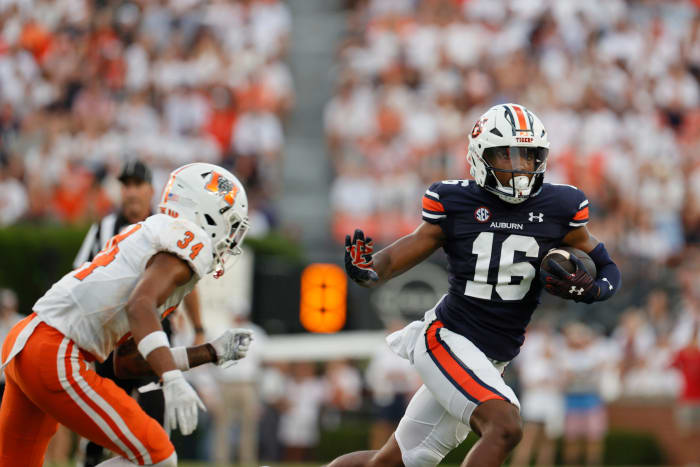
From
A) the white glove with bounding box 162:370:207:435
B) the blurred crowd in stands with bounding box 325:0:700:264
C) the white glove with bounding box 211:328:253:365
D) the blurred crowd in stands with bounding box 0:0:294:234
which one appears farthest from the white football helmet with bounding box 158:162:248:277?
the blurred crowd in stands with bounding box 325:0:700:264

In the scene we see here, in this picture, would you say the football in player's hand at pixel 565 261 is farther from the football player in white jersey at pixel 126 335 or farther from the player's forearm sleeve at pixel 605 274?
the football player in white jersey at pixel 126 335

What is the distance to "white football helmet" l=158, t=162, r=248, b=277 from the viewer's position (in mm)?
5168

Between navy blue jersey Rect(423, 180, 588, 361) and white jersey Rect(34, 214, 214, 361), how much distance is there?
125 centimetres

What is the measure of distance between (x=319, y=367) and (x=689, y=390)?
432cm

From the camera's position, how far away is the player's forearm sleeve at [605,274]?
5660mm

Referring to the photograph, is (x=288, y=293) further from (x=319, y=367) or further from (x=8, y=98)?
(x=8, y=98)

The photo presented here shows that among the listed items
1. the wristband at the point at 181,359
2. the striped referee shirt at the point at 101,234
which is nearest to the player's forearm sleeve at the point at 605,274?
the wristband at the point at 181,359

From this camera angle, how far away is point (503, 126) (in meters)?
5.67

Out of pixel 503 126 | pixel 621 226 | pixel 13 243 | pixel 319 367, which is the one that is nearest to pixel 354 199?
pixel 319 367

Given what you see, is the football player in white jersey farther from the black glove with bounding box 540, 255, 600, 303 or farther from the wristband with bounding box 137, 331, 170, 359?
the black glove with bounding box 540, 255, 600, 303

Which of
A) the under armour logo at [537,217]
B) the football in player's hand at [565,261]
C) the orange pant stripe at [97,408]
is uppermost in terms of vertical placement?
the under armour logo at [537,217]

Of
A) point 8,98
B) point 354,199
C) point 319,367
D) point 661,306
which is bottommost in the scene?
point 319,367

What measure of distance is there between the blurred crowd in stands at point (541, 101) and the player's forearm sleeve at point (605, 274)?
853 centimetres

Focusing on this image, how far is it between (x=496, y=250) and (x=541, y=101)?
34.1ft
